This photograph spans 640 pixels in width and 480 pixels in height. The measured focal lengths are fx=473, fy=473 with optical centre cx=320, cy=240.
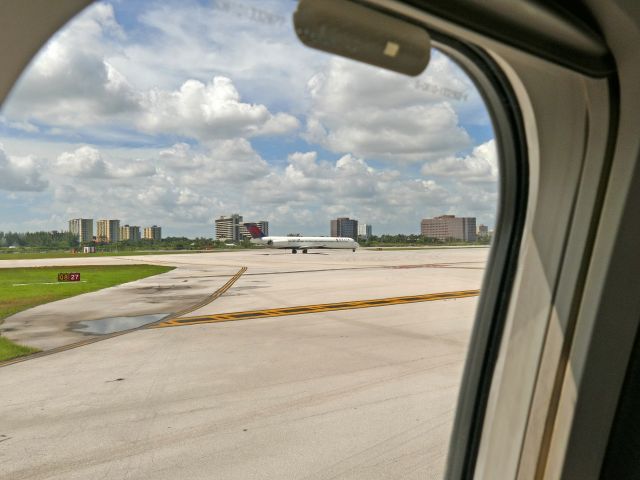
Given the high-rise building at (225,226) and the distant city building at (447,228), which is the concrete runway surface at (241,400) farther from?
the high-rise building at (225,226)

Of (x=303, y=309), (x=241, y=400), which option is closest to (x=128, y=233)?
(x=241, y=400)

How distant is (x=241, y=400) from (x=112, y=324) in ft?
17.2

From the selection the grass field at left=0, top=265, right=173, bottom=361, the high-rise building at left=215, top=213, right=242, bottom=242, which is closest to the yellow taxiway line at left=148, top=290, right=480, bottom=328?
the grass field at left=0, top=265, right=173, bottom=361

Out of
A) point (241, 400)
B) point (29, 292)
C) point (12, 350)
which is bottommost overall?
point (29, 292)

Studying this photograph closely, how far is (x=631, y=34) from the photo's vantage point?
1509 millimetres

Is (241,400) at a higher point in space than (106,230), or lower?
lower

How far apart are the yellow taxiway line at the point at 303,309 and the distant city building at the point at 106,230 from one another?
5002 mm

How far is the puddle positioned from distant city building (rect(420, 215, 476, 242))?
6.47 metres

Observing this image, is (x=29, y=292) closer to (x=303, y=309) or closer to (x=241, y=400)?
(x=303, y=309)

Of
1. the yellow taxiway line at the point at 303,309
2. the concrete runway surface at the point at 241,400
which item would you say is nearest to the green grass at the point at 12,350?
the concrete runway surface at the point at 241,400

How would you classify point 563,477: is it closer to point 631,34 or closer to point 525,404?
point 525,404

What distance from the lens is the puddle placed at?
7.96m

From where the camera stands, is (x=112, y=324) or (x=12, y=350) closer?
(x=12, y=350)

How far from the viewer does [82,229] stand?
2986mm
